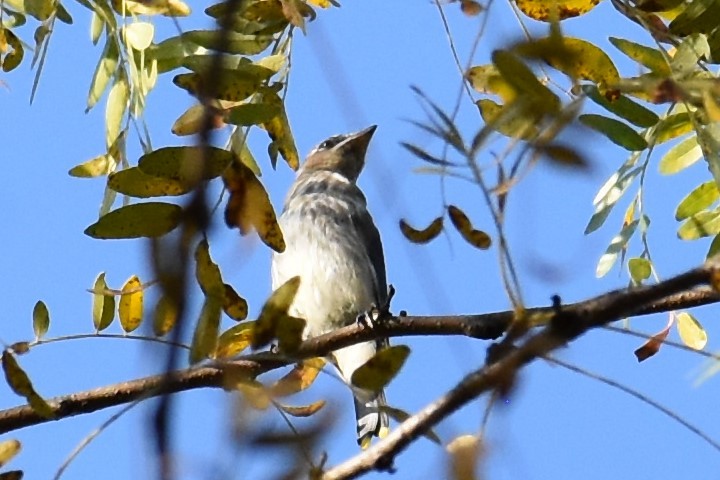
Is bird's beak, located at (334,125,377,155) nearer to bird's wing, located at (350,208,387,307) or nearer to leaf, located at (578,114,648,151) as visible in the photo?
bird's wing, located at (350,208,387,307)

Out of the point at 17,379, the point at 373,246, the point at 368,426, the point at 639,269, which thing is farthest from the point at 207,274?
the point at 373,246

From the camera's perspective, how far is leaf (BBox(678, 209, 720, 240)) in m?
2.45

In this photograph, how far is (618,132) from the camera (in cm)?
187

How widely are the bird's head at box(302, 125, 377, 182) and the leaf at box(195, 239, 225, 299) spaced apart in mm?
4488

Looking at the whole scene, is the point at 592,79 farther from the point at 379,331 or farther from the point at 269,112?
the point at 379,331

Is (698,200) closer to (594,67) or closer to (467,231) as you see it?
(594,67)

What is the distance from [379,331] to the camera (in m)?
2.42

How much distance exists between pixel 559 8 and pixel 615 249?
3.19 feet

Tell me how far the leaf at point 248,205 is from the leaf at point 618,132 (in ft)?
1.78

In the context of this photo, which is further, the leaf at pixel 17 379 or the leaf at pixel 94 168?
the leaf at pixel 94 168

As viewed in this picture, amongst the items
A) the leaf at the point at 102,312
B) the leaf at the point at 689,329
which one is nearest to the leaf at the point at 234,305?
the leaf at the point at 102,312

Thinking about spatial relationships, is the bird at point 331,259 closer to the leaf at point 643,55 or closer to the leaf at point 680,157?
the leaf at point 680,157

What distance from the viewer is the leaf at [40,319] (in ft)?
6.33

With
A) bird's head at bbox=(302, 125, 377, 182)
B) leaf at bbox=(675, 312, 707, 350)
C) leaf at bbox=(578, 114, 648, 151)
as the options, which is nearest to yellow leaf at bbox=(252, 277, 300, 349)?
leaf at bbox=(578, 114, 648, 151)
